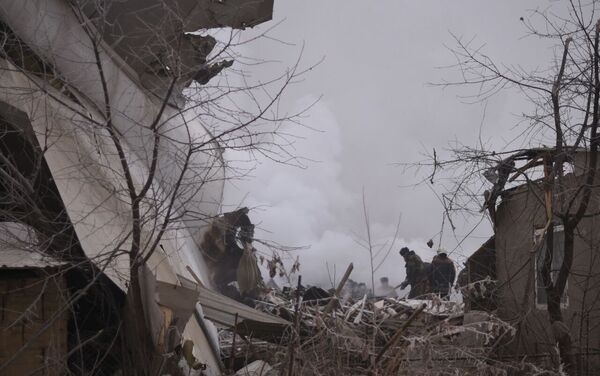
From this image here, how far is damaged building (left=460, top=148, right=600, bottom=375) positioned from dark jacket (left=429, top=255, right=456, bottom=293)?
86cm

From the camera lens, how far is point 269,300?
9617mm

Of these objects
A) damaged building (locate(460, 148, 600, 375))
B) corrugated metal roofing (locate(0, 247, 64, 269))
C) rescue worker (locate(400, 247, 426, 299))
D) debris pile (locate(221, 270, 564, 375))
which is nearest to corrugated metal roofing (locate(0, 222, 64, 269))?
corrugated metal roofing (locate(0, 247, 64, 269))

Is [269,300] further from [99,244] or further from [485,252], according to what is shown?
[99,244]

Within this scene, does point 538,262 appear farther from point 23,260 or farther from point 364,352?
point 23,260

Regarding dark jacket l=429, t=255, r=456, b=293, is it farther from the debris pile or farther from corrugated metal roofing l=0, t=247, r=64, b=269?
corrugated metal roofing l=0, t=247, r=64, b=269

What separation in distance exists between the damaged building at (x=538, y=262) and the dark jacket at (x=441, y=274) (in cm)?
86

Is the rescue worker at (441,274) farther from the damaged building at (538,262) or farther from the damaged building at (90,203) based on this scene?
the damaged building at (90,203)

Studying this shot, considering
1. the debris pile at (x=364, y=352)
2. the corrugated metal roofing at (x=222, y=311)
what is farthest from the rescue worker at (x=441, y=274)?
the corrugated metal roofing at (x=222, y=311)

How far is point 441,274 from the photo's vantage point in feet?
36.0

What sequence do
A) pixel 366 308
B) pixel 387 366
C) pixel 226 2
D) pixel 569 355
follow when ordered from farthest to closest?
pixel 366 308 < pixel 226 2 < pixel 569 355 < pixel 387 366

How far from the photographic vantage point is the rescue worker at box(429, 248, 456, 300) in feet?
35.4

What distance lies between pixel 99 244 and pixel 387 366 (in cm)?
267

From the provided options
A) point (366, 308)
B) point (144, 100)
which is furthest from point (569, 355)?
point (144, 100)

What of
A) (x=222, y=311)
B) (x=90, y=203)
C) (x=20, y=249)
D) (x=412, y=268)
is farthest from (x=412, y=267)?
(x=20, y=249)
